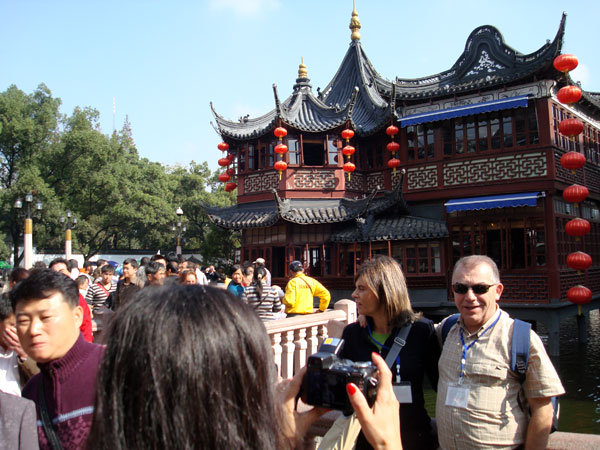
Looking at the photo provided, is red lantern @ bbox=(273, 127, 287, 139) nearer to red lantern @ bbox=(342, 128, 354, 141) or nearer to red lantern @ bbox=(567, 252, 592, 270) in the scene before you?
red lantern @ bbox=(342, 128, 354, 141)

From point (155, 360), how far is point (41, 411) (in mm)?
1236

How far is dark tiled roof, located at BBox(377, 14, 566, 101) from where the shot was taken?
A: 44.0 ft

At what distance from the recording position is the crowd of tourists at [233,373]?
3.05 feet

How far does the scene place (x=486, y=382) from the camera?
235cm

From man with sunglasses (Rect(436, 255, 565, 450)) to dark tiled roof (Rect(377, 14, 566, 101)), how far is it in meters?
12.6

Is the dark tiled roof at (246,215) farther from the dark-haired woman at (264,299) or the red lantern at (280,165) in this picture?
the dark-haired woman at (264,299)

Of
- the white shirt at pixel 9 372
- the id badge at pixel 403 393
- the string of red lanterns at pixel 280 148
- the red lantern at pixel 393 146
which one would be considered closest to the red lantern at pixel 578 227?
the red lantern at pixel 393 146

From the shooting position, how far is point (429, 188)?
48.2 ft

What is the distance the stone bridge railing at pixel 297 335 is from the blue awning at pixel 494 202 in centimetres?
758

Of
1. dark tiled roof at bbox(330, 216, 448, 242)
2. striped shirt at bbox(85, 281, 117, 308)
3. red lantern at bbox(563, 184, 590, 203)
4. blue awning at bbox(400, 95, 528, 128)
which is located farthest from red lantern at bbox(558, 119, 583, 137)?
striped shirt at bbox(85, 281, 117, 308)

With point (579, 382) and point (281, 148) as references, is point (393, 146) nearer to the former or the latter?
point (281, 148)

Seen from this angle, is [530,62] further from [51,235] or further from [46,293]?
[51,235]

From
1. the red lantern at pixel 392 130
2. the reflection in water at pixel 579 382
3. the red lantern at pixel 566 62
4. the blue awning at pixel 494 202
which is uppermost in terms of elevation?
the red lantern at pixel 566 62

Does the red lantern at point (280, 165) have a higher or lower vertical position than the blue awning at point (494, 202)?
higher
